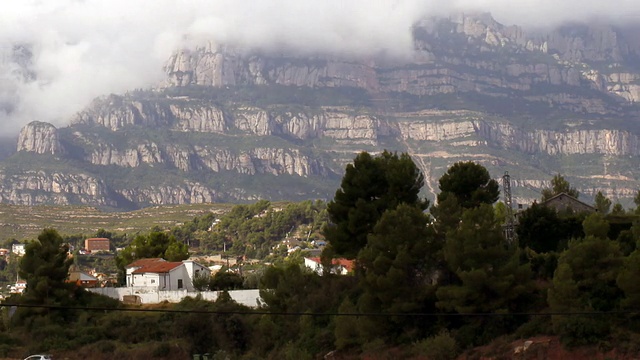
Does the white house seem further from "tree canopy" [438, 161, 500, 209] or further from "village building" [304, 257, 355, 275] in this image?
"tree canopy" [438, 161, 500, 209]

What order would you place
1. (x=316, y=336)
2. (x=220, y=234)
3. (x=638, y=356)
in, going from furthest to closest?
(x=220, y=234) → (x=316, y=336) → (x=638, y=356)

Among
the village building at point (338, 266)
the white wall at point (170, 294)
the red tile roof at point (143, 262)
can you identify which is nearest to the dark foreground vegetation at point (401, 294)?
the white wall at point (170, 294)

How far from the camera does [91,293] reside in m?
84.7

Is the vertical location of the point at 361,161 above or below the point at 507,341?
above

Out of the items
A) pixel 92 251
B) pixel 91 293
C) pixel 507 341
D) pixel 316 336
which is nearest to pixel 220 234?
pixel 92 251

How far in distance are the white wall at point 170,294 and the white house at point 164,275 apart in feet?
3.29

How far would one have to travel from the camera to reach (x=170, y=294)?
283 feet

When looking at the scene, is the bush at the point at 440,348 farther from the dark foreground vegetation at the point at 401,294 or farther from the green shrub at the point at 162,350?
the green shrub at the point at 162,350

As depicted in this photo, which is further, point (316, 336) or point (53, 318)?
point (53, 318)

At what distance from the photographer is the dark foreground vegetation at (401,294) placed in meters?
57.8

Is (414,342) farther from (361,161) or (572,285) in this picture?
(361,161)

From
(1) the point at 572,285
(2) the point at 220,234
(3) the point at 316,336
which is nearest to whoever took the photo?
(1) the point at 572,285

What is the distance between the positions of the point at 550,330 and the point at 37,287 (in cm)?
3688

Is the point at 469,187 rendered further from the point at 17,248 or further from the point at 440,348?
the point at 17,248
